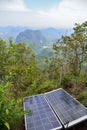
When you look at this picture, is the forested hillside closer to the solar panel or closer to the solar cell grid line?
the solar cell grid line

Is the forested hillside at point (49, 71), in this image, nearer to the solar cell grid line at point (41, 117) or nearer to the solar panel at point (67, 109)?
the solar cell grid line at point (41, 117)

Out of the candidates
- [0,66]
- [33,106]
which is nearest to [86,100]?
[33,106]

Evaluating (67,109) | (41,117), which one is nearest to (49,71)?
(67,109)

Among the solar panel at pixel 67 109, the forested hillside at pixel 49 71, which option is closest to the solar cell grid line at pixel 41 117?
the solar panel at pixel 67 109

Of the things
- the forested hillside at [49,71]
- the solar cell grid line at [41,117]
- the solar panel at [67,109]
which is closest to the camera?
the solar cell grid line at [41,117]

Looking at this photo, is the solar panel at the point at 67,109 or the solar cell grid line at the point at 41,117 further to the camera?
the solar panel at the point at 67,109

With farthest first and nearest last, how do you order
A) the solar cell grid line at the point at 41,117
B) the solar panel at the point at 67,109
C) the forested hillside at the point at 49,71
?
1. the forested hillside at the point at 49,71
2. the solar panel at the point at 67,109
3. the solar cell grid line at the point at 41,117
